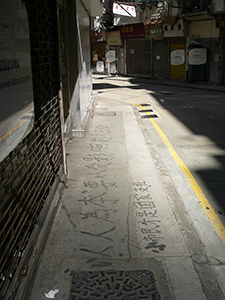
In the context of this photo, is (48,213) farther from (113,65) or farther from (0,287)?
(113,65)

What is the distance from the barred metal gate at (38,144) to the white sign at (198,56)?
19017mm

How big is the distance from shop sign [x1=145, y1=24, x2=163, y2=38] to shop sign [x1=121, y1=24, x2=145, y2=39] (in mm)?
737

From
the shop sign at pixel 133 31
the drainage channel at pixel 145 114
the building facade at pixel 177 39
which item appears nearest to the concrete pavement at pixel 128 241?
the drainage channel at pixel 145 114

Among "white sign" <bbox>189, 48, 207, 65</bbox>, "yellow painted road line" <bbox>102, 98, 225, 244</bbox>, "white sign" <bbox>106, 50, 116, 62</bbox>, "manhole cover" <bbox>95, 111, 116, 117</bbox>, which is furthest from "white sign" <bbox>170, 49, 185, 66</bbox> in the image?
"yellow painted road line" <bbox>102, 98, 225, 244</bbox>

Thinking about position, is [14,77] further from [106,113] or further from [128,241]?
[106,113]

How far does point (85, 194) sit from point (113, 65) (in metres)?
29.2

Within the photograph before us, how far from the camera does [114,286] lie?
311 cm

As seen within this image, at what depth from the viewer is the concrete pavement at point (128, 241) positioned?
311cm

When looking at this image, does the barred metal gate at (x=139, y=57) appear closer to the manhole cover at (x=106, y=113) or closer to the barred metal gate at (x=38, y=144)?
the manhole cover at (x=106, y=113)

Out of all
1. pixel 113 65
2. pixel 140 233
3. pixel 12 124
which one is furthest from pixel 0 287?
pixel 113 65

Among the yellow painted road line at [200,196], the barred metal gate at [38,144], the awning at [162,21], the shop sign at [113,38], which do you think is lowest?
the yellow painted road line at [200,196]

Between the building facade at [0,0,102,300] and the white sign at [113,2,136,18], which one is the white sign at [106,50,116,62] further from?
the building facade at [0,0,102,300]

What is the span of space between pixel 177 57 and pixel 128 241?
74.0 feet

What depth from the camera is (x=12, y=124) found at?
2709 millimetres
